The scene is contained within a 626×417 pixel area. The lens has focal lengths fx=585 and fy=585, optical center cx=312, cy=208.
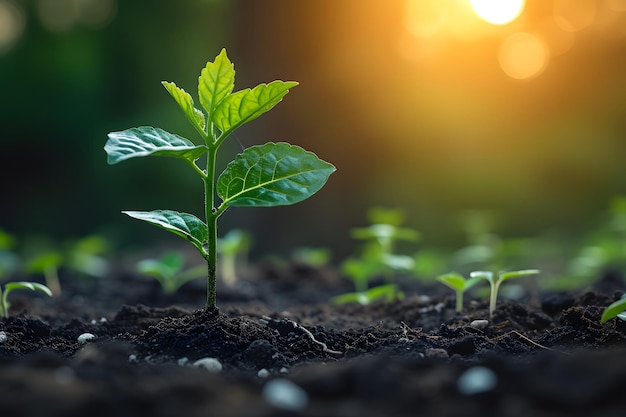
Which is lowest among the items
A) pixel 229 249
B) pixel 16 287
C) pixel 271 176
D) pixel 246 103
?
pixel 16 287

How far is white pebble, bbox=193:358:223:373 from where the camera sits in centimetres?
139

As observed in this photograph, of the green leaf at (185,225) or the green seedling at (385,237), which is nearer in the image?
the green leaf at (185,225)

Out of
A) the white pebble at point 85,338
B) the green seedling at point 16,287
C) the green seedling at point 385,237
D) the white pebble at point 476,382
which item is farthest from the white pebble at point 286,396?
the green seedling at point 385,237

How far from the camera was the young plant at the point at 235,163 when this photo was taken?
156 centimetres

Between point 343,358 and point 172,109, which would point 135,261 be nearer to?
point 343,358

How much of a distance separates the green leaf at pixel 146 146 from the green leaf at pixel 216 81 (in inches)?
5.4

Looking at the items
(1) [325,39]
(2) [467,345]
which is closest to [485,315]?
(2) [467,345]

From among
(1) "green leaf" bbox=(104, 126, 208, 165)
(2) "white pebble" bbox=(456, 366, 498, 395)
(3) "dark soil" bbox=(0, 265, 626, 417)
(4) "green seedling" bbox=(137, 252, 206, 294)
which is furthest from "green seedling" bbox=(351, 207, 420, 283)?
(2) "white pebble" bbox=(456, 366, 498, 395)

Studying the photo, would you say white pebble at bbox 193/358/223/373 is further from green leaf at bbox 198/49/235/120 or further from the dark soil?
green leaf at bbox 198/49/235/120

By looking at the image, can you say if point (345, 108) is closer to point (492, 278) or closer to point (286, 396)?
point (492, 278)

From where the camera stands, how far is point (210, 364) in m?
1.40

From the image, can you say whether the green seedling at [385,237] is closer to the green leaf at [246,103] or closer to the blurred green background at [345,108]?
the green leaf at [246,103]

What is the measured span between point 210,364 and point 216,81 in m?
0.75

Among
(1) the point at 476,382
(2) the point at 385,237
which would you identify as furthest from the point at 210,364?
(2) the point at 385,237
